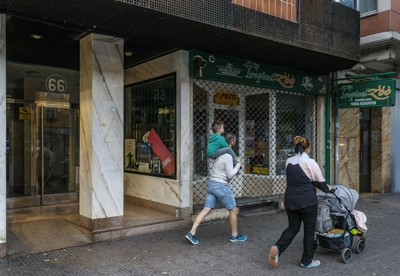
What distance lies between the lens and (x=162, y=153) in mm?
7297

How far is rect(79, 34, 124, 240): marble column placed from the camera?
227 inches

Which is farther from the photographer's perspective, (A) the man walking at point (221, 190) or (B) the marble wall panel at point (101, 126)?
(B) the marble wall panel at point (101, 126)

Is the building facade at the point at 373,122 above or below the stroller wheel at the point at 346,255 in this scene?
above

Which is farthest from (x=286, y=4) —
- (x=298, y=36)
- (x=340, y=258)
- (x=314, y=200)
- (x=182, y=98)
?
(x=340, y=258)

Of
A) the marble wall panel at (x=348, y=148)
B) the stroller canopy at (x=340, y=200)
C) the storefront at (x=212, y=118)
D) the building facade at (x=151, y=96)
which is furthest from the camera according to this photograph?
the marble wall panel at (x=348, y=148)

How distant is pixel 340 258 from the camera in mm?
5023

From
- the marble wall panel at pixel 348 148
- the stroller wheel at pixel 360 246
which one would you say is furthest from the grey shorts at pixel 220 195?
the marble wall panel at pixel 348 148

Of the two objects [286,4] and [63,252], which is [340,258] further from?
[286,4]

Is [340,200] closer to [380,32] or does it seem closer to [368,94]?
[368,94]

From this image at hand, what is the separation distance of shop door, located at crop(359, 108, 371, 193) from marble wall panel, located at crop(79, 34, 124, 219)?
8455 millimetres

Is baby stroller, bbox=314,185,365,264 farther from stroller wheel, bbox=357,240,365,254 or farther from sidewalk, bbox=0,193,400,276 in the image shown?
sidewalk, bbox=0,193,400,276

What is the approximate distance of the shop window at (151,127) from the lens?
23.4 ft

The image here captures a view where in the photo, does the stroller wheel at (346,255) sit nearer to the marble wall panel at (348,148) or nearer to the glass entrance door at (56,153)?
the marble wall panel at (348,148)

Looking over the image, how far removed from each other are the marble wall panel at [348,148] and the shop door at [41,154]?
6.89m
